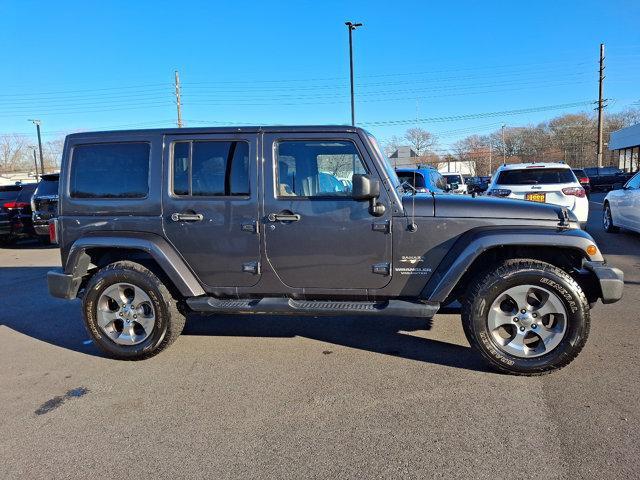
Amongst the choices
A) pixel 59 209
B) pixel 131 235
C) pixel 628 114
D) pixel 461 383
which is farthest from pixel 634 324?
pixel 628 114

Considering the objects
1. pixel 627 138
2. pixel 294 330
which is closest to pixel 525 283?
pixel 294 330

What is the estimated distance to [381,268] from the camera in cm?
398

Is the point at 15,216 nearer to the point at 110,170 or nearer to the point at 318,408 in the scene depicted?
the point at 110,170

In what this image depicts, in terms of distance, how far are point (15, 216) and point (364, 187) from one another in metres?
12.1

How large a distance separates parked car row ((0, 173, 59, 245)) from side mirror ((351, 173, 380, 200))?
10.1 m

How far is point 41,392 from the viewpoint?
380 centimetres

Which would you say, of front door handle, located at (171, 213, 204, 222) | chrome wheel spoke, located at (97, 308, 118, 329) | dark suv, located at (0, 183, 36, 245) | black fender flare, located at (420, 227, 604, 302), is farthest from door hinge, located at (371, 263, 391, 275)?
dark suv, located at (0, 183, 36, 245)

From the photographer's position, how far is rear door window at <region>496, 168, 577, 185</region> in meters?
9.47

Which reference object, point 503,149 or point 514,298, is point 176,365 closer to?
point 514,298

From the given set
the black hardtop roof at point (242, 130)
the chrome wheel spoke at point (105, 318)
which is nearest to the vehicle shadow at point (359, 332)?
the chrome wheel spoke at point (105, 318)

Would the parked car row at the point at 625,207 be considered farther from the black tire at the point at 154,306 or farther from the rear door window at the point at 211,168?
the black tire at the point at 154,306

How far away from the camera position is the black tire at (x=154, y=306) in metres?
4.25

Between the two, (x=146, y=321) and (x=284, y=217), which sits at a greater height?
(x=284, y=217)

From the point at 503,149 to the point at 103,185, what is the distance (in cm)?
8395
